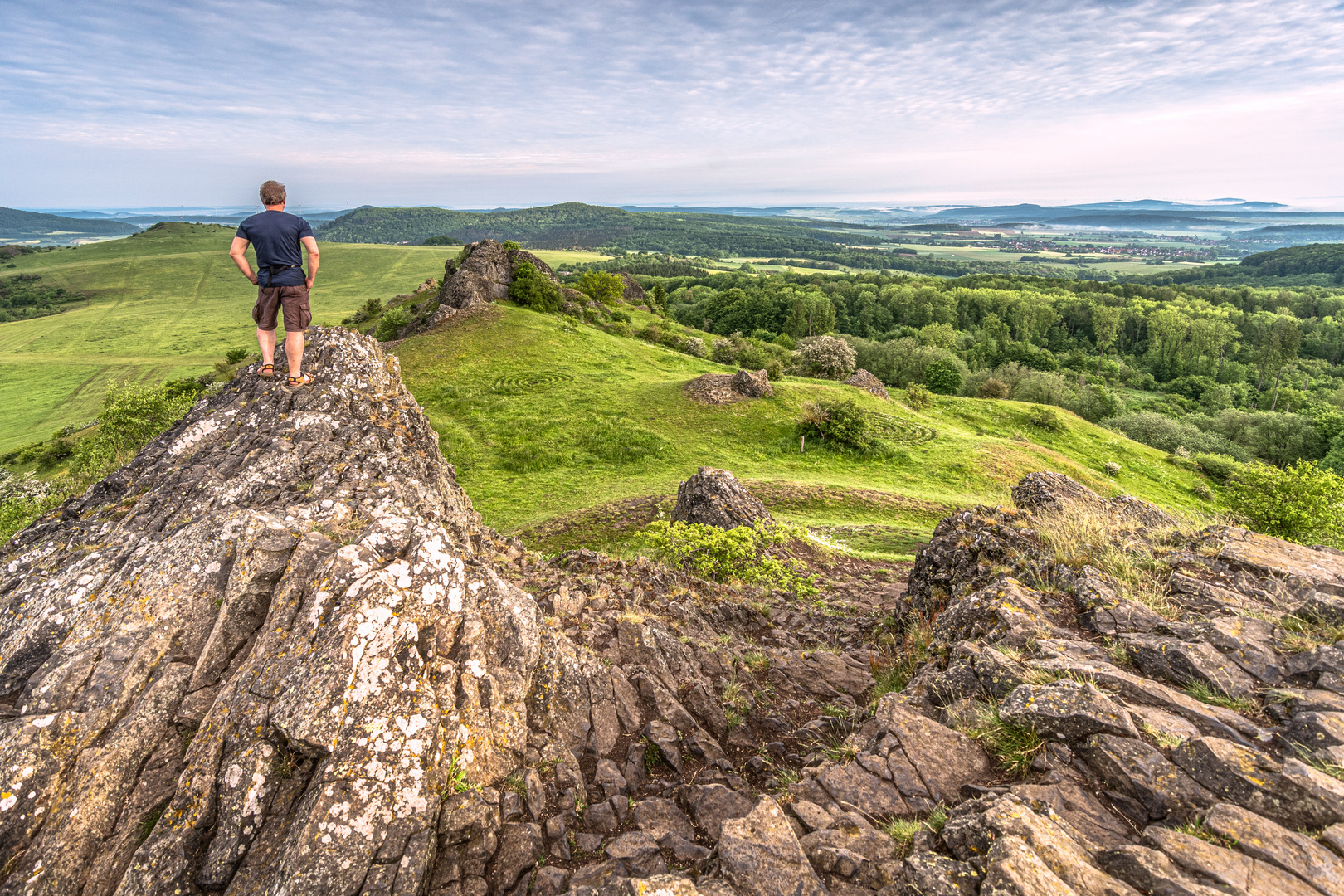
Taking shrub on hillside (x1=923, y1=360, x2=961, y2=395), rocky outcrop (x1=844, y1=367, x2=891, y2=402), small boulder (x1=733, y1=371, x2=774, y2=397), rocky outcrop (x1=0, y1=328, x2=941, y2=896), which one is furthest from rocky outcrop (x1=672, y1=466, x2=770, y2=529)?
shrub on hillside (x1=923, y1=360, x2=961, y2=395)

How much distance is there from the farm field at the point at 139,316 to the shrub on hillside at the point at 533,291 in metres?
59.3

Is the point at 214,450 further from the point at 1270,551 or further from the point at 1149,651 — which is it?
the point at 1270,551

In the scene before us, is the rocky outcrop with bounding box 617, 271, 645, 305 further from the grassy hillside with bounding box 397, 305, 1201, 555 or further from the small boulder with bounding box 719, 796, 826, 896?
the small boulder with bounding box 719, 796, 826, 896

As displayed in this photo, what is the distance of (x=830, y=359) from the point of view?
6794 centimetres

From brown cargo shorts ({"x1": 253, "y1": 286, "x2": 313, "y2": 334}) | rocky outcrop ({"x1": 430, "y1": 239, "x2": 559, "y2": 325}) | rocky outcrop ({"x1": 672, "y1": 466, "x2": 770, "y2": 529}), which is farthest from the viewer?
rocky outcrop ({"x1": 430, "y1": 239, "x2": 559, "y2": 325})

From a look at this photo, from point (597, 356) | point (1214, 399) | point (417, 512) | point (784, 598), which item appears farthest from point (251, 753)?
point (1214, 399)

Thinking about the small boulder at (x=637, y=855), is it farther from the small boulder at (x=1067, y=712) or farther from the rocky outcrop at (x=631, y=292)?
the rocky outcrop at (x=631, y=292)

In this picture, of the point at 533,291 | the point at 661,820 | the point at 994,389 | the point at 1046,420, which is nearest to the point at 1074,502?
the point at 661,820

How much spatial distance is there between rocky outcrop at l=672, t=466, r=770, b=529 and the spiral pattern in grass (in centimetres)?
2289

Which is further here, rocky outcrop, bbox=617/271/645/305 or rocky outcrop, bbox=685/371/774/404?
rocky outcrop, bbox=617/271/645/305

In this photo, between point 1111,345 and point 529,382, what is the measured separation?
485 ft

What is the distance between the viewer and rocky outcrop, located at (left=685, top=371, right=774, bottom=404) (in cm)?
4084

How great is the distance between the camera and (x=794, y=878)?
4801 mm

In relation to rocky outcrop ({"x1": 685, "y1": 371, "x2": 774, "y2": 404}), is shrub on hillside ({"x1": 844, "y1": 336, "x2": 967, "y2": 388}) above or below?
below
